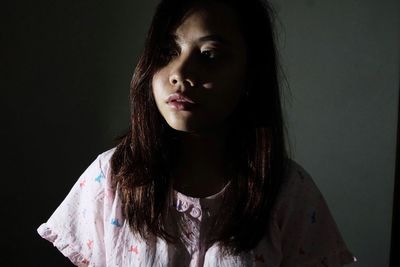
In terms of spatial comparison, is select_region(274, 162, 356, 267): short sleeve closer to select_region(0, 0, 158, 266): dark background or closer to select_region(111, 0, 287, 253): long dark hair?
select_region(111, 0, 287, 253): long dark hair

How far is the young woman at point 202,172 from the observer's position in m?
0.51

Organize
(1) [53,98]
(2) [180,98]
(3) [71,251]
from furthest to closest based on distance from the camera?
1. (1) [53,98]
2. (3) [71,251]
3. (2) [180,98]

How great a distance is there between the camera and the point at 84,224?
1.94 ft

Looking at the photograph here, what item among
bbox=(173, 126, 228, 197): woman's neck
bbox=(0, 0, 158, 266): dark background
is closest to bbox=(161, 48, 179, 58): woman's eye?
bbox=(173, 126, 228, 197): woman's neck

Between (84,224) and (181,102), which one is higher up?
(181,102)

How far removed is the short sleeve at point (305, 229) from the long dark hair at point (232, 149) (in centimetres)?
2

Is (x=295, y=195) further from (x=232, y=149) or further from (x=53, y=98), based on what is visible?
(x=53, y=98)

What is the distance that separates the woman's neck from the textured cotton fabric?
2cm

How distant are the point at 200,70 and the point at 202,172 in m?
0.17

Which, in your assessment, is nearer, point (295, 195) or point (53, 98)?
point (295, 195)

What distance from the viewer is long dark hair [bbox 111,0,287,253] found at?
543 mm

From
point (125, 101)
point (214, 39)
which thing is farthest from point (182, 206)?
point (125, 101)

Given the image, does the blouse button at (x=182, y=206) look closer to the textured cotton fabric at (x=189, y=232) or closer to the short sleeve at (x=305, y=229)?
the textured cotton fabric at (x=189, y=232)

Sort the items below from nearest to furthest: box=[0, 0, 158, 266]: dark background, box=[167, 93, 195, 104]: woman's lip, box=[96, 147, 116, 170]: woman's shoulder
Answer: box=[167, 93, 195, 104]: woman's lip → box=[96, 147, 116, 170]: woman's shoulder → box=[0, 0, 158, 266]: dark background
